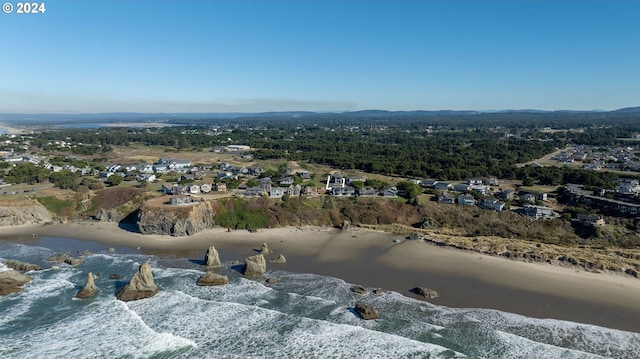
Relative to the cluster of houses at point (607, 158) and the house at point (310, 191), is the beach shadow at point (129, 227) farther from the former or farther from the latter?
the cluster of houses at point (607, 158)

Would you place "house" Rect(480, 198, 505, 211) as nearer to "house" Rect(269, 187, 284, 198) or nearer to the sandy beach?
→ the sandy beach

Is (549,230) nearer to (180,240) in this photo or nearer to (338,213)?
(338,213)

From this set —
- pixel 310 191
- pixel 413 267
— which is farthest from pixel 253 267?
pixel 310 191

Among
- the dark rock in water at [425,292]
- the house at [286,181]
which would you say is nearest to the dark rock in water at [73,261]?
the dark rock in water at [425,292]

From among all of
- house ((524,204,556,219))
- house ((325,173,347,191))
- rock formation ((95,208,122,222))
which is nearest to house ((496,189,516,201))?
house ((524,204,556,219))

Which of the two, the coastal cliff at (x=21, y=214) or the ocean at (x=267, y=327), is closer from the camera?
the ocean at (x=267, y=327)

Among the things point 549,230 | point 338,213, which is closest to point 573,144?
point 549,230
